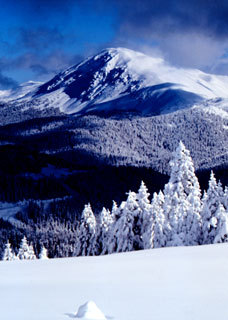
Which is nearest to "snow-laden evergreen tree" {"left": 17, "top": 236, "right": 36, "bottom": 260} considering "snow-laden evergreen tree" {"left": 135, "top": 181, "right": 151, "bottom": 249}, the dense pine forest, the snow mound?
the dense pine forest

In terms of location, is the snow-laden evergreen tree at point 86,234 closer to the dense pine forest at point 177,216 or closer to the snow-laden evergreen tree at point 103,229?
the snow-laden evergreen tree at point 103,229

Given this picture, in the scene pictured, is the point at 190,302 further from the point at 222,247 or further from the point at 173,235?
the point at 173,235

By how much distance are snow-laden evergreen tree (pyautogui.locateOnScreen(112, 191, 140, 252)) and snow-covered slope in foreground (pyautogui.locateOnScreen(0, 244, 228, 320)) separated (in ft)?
75.1

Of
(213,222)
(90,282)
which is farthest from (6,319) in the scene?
(213,222)

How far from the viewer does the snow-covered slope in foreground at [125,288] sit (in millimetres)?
7512

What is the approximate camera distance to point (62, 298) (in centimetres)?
900

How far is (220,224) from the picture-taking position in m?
31.9

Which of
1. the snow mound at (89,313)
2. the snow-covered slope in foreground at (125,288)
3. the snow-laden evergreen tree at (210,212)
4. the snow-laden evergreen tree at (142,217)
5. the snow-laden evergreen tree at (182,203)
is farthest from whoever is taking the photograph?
the snow-laden evergreen tree at (142,217)

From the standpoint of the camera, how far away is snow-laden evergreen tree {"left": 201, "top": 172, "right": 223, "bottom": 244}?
3247 centimetres

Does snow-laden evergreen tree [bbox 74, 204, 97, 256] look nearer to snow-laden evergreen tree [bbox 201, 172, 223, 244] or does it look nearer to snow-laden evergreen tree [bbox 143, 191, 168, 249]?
snow-laden evergreen tree [bbox 143, 191, 168, 249]

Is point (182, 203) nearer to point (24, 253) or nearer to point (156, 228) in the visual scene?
point (156, 228)

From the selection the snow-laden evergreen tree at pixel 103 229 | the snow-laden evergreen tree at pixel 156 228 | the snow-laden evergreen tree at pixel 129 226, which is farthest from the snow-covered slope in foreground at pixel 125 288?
the snow-laden evergreen tree at pixel 103 229

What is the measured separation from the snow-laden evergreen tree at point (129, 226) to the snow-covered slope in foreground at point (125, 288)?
2290 cm

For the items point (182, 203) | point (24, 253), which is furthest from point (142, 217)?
point (24, 253)
